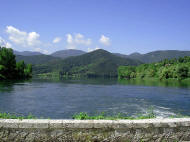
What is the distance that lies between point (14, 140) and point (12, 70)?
102 metres

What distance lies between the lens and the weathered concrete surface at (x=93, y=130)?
Answer: 6.51 m

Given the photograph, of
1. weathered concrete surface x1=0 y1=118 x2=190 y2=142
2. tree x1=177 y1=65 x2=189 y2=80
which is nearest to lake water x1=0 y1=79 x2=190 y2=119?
weathered concrete surface x1=0 y1=118 x2=190 y2=142

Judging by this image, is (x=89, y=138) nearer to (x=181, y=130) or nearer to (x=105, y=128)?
(x=105, y=128)

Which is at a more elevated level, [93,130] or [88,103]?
[93,130]

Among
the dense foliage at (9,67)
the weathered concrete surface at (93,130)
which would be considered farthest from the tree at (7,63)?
the weathered concrete surface at (93,130)

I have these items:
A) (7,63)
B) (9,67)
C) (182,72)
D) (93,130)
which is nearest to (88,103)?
(93,130)

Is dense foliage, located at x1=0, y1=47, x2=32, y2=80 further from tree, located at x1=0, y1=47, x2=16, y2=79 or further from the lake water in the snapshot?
the lake water

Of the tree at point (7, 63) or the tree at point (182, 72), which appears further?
the tree at point (182, 72)

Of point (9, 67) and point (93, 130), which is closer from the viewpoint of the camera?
point (93, 130)

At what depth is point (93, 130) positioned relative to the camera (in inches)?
262

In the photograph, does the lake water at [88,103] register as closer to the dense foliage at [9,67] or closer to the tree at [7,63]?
the dense foliage at [9,67]

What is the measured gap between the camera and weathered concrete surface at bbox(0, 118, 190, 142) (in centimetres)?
651

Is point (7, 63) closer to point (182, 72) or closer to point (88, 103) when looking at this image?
point (88, 103)

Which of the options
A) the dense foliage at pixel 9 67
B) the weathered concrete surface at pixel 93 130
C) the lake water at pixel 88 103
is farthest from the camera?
the dense foliage at pixel 9 67
